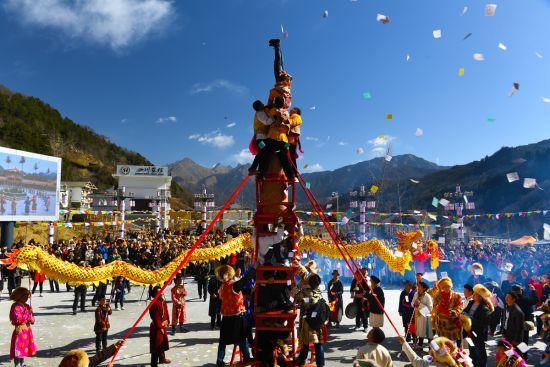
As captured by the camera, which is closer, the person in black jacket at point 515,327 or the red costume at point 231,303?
the red costume at point 231,303

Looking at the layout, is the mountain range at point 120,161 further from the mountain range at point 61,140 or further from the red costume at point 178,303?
the red costume at point 178,303

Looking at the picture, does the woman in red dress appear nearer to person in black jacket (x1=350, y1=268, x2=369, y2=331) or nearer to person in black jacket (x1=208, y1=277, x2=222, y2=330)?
person in black jacket (x1=208, y1=277, x2=222, y2=330)

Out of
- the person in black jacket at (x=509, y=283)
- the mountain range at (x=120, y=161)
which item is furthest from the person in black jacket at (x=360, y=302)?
the mountain range at (x=120, y=161)

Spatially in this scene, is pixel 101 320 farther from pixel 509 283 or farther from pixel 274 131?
pixel 509 283

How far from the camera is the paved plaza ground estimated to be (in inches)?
338

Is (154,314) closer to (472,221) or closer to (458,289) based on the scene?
(458,289)

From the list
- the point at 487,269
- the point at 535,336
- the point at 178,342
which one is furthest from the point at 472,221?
the point at 178,342

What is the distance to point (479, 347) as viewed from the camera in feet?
24.8

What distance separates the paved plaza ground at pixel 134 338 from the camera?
8.59 m

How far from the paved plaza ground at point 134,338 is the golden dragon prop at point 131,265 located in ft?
5.41

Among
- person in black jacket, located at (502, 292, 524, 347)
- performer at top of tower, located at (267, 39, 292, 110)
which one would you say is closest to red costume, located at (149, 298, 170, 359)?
performer at top of tower, located at (267, 39, 292, 110)

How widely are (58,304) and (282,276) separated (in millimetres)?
11876

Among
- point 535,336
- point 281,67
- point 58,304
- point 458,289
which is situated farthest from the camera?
point 458,289

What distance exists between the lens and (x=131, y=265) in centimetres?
990
